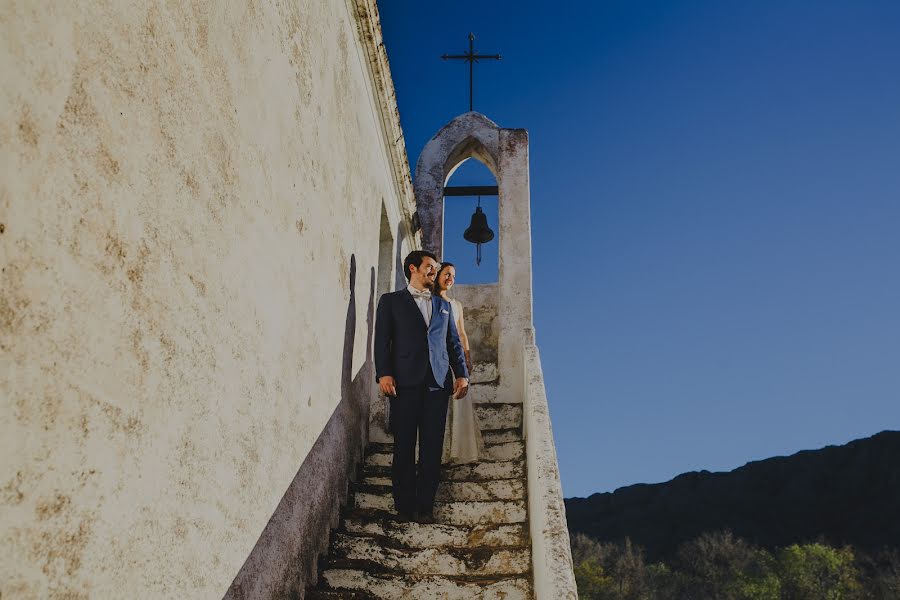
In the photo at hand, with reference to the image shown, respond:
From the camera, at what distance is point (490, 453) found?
19.1 ft

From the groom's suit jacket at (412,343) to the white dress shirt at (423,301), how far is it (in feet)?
0.11

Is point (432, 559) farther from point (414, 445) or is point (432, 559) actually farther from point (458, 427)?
point (458, 427)

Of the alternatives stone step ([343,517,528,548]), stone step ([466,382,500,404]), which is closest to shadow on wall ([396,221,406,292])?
stone step ([466,382,500,404])

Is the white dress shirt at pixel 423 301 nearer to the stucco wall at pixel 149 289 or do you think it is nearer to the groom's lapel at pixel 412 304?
the groom's lapel at pixel 412 304

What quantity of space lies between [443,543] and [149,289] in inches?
121

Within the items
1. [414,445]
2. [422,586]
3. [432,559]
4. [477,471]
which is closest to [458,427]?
[477,471]

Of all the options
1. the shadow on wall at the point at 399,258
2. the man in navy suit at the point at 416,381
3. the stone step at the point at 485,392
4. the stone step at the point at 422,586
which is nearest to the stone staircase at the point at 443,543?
the stone step at the point at 422,586

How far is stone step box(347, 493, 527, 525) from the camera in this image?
15.6 ft

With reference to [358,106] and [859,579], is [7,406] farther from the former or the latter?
[859,579]

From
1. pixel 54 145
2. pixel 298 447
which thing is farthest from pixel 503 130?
pixel 54 145

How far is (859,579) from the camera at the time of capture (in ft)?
119

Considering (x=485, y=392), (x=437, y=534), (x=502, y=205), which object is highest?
(x=502, y=205)

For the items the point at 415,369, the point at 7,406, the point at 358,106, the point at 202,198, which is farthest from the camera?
the point at 358,106

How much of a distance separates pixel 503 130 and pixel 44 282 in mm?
7918
